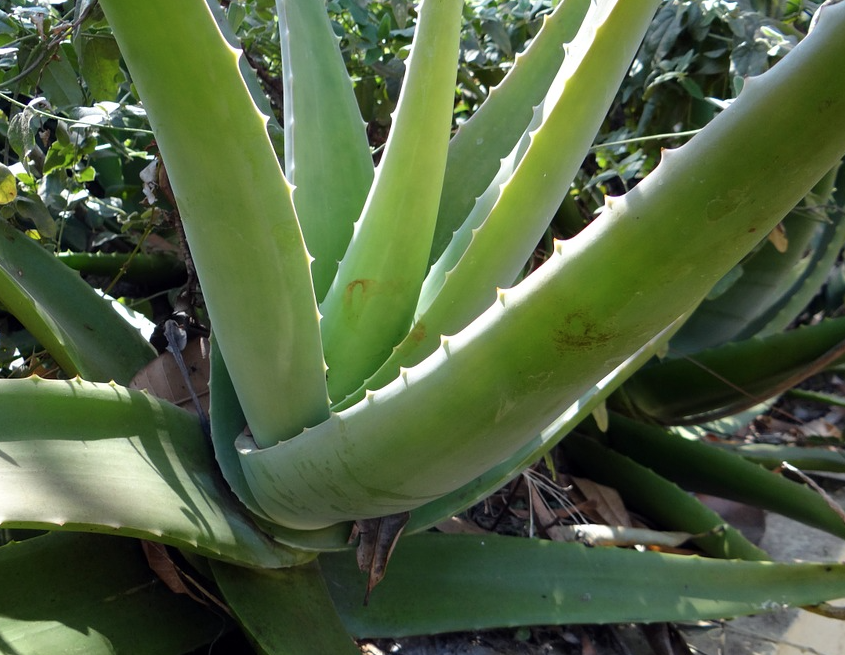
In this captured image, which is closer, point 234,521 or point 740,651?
point 234,521

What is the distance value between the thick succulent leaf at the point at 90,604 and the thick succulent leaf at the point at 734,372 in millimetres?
975

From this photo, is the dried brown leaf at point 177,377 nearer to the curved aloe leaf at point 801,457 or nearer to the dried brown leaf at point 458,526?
the dried brown leaf at point 458,526

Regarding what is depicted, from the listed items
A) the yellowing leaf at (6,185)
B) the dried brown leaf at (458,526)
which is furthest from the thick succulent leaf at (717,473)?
the yellowing leaf at (6,185)

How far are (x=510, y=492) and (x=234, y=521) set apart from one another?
0.57 metres

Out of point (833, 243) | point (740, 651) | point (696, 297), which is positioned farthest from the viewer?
point (833, 243)

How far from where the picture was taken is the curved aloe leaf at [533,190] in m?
0.67

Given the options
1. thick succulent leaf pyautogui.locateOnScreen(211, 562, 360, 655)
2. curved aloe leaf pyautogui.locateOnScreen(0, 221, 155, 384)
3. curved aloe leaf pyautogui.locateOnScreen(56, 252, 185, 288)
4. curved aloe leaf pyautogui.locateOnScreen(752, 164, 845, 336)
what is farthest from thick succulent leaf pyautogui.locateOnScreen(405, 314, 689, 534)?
curved aloe leaf pyautogui.locateOnScreen(752, 164, 845, 336)

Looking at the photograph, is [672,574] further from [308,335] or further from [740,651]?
[308,335]

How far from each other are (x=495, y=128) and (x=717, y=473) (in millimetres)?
704

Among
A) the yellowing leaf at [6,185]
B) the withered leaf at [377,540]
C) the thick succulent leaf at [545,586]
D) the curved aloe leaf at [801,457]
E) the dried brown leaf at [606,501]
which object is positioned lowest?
the curved aloe leaf at [801,457]

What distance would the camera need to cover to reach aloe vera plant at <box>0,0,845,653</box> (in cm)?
45

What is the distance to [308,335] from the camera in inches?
25.4

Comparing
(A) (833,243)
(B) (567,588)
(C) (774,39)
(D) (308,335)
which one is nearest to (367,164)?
(D) (308,335)

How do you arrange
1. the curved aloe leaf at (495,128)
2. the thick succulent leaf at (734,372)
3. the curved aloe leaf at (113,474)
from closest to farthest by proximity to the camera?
the curved aloe leaf at (113,474), the curved aloe leaf at (495,128), the thick succulent leaf at (734,372)
